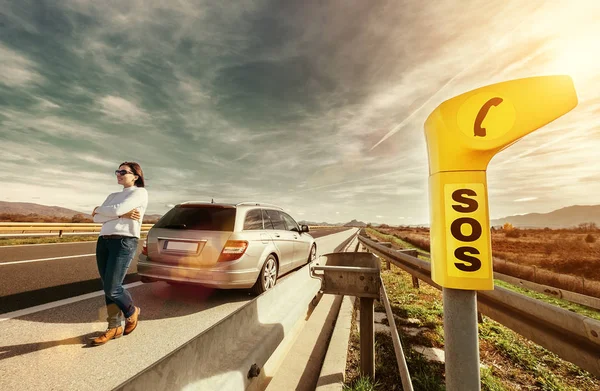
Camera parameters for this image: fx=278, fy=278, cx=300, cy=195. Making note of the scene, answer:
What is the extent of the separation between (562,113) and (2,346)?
499cm

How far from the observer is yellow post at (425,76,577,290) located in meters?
0.99

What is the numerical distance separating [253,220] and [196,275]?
146 centimetres

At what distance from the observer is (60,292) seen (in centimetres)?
498

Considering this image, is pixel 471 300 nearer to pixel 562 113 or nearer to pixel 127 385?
pixel 562 113

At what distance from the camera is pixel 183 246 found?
465 cm

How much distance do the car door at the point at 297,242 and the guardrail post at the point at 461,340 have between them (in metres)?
6.03

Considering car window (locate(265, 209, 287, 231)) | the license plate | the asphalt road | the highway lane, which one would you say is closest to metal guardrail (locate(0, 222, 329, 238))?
the asphalt road

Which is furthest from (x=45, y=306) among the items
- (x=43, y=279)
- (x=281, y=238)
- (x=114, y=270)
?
(x=281, y=238)

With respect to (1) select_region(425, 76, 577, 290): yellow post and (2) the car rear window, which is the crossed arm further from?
(1) select_region(425, 76, 577, 290): yellow post

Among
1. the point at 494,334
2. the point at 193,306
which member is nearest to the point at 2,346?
the point at 193,306

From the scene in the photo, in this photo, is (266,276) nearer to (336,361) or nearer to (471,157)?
(336,361)

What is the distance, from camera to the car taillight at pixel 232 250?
4.62 meters

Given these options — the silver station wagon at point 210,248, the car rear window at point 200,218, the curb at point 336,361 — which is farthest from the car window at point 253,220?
the curb at point 336,361

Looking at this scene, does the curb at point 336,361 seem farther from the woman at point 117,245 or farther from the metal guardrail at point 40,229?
the metal guardrail at point 40,229
